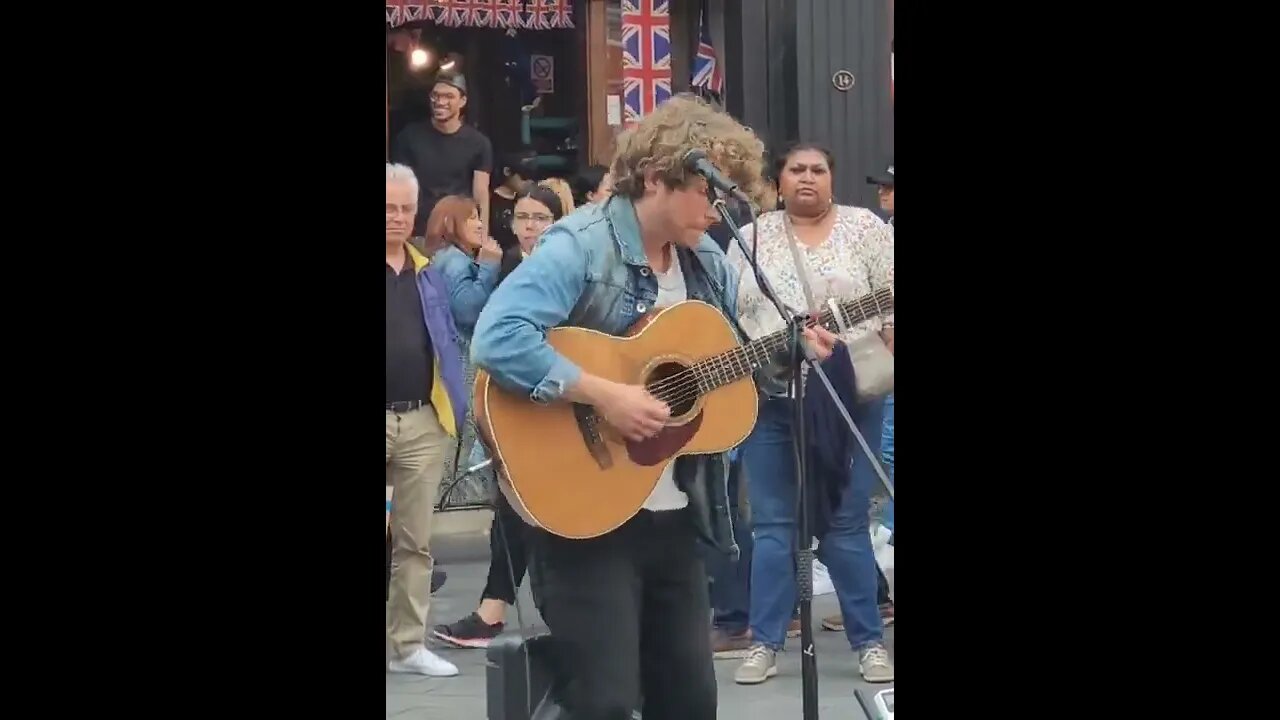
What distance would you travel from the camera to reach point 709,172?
126 inches

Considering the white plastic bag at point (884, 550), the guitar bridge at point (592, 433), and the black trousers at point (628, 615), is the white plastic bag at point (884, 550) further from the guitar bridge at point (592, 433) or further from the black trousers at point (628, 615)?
the guitar bridge at point (592, 433)

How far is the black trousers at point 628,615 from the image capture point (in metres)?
3.08

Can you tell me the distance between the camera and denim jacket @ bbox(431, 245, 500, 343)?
3273mm

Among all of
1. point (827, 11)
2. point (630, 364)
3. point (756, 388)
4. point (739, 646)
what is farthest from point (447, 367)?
point (827, 11)

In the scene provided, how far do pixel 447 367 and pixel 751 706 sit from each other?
1.07 metres

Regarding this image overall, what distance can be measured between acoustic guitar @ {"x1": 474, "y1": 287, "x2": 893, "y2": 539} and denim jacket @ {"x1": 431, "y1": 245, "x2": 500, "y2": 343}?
16 cm

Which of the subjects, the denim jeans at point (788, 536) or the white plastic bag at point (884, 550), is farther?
the white plastic bag at point (884, 550)

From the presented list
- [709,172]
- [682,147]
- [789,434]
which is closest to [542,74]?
[682,147]

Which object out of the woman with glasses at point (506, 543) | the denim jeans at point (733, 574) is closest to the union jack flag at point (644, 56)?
the woman with glasses at point (506, 543)

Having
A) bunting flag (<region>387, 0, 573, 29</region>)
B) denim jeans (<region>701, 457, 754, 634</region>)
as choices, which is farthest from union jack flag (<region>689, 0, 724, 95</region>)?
denim jeans (<region>701, 457, 754, 634</region>)

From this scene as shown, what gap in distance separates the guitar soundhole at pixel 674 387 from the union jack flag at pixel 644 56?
61cm

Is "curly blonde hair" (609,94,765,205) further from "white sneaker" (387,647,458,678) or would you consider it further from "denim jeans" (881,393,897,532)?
"white sneaker" (387,647,458,678)

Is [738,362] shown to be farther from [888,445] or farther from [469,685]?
[469,685]

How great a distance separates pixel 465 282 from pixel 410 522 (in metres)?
0.59
